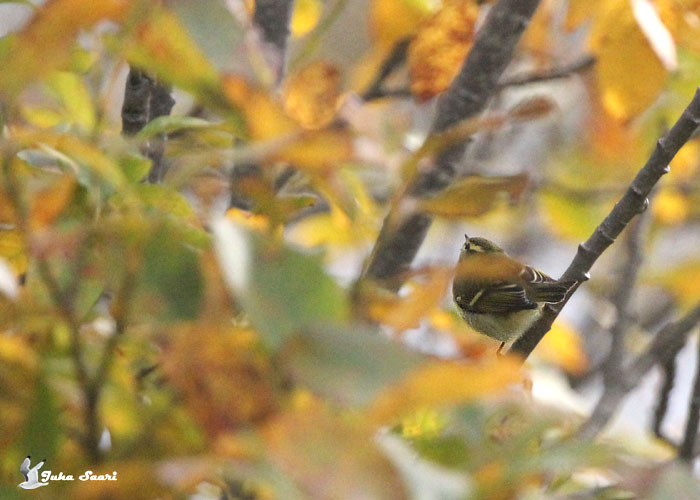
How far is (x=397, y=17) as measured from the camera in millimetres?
1100

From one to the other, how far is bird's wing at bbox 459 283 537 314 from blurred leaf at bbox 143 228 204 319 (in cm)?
127

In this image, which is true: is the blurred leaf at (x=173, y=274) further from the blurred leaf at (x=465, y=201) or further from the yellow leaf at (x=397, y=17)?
the yellow leaf at (x=397, y=17)

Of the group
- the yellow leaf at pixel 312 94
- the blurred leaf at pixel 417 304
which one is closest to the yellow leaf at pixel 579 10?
the yellow leaf at pixel 312 94

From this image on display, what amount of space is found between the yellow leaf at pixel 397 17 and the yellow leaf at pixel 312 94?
0.19m

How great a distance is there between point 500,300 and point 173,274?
1375 millimetres

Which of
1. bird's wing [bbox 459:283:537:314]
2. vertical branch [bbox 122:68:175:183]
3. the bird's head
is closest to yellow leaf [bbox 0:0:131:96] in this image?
vertical branch [bbox 122:68:175:183]

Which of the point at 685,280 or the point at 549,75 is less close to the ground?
the point at 549,75

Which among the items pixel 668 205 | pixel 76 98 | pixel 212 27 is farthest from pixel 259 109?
pixel 668 205

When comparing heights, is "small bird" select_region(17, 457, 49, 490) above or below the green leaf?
below

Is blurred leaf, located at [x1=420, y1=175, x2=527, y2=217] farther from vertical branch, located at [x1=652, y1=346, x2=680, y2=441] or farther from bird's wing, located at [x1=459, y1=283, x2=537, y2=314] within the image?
bird's wing, located at [x1=459, y1=283, x2=537, y2=314]

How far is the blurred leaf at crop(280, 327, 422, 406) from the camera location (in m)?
0.31

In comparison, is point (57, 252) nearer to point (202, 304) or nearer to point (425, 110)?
point (202, 304)

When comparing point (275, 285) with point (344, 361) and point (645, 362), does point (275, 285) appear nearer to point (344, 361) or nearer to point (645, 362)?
point (344, 361)

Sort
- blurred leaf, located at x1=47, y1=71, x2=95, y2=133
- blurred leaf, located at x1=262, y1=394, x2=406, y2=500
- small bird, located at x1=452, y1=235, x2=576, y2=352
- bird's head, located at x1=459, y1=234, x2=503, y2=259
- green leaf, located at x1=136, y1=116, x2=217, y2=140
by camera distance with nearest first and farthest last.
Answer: blurred leaf, located at x1=262, y1=394, x2=406, y2=500, green leaf, located at x1=136, y1=116, x2=217, y2=140, blurred leaf, located at x1=47, y1=71, x2=95, y2=133, small bird, located at x1=452, y1=235, x2=576, y2=352, bird's head, located at x1=459, y1=234, x2=503, y2=259
